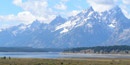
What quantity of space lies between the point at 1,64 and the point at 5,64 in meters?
1.37

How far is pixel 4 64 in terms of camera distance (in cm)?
12006

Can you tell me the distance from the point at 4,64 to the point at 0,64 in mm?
1369

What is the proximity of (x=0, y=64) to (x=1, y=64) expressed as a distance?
0.39 m

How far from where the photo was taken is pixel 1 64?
393ft

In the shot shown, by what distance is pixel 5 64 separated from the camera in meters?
120

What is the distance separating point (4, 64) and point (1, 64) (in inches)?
40.7

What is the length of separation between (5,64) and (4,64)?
0.39 meters

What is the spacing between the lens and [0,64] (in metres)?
120

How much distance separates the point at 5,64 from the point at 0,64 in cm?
173
